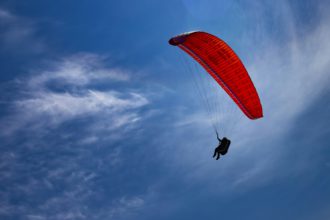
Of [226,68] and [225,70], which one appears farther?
[225,70]

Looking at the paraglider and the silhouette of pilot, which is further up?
the paraglider

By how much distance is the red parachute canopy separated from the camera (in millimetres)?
30203

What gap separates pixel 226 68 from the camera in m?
32.2

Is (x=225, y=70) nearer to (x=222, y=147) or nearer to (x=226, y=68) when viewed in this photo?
(x=226, y=68)

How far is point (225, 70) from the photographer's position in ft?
106

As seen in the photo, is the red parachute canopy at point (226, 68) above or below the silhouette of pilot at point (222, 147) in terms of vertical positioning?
above

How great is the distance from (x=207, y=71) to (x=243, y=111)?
16.3 feet

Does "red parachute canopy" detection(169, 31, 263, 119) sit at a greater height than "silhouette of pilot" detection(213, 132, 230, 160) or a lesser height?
greater

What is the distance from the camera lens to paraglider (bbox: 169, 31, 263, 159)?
30266 millimetres

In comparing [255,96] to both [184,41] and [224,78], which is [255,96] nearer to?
[224,78]

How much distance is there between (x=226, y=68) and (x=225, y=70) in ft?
0.80

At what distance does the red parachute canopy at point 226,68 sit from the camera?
30.2 meters

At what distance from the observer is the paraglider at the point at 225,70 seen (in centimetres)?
3027

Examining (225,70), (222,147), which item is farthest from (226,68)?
(222,147)
